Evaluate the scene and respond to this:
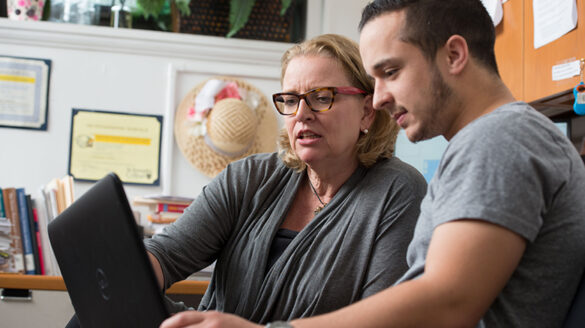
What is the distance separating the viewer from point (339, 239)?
113 centimetres

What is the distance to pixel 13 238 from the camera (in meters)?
1.78

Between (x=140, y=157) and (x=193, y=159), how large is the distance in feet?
0.70

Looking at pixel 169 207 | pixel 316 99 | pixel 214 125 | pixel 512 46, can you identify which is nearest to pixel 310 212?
pixel 316 99

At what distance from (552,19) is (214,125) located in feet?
4.38

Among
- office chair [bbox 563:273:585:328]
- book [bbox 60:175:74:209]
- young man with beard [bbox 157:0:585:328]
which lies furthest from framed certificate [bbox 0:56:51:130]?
office chair [bbox 563:273:585:328]

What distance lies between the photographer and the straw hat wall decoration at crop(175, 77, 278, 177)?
2.30 m

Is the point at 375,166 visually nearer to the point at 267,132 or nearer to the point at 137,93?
the point at 267,132

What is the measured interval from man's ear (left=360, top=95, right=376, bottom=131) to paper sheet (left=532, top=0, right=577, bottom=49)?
49 cm

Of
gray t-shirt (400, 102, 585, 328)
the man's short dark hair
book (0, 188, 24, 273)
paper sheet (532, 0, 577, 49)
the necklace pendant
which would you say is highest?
paper sheet (532, 0, 577, 49)

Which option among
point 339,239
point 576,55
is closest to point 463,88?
Result: point 339,239

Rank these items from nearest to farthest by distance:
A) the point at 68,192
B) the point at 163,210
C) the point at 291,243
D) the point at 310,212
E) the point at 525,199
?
the point at 525,199
the point at 291,243
the point at 310,212
the point at 68,192
the point at 163,210

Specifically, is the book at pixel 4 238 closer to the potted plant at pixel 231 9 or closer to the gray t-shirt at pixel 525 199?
the potted plant at pixel 231 9

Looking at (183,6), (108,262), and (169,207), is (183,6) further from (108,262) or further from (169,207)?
(108,262)

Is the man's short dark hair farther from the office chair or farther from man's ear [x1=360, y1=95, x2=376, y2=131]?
man's ear [x1=360, y1=95, x2=376, y2=131]
